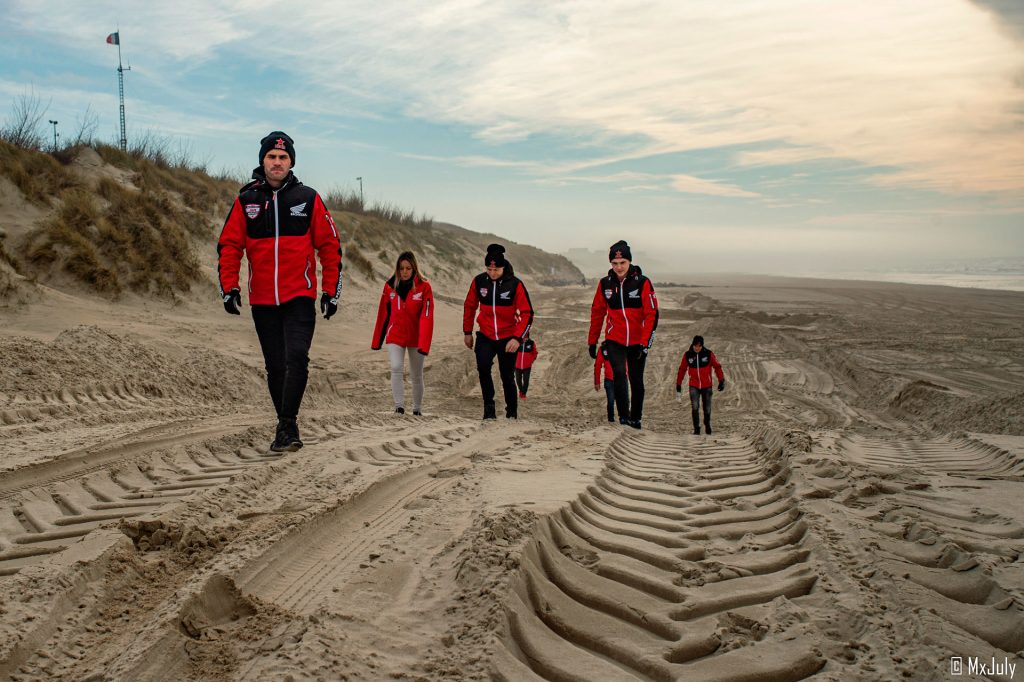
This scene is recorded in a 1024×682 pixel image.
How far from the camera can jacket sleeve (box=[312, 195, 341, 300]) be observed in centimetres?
555

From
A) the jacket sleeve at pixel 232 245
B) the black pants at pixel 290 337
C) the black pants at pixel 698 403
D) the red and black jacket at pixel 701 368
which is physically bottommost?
the black pants at pixel 698 403

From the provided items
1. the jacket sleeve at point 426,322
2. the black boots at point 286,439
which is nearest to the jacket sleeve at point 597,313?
the jacket sleeve at point 426,322

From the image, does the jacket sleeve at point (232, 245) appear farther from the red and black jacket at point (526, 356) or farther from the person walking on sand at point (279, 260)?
the red and black jacket at point (526, 356)

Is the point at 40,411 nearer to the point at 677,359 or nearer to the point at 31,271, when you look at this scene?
the point at 31,271

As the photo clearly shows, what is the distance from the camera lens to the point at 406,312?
27.2ft

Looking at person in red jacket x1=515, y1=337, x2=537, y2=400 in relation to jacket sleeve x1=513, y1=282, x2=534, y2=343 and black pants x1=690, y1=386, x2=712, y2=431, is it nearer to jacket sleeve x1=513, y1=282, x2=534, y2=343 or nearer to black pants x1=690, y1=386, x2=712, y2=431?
jacket sleeve x1=513, y1=282, x2=534, y2=343

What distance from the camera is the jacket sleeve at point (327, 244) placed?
5.55m

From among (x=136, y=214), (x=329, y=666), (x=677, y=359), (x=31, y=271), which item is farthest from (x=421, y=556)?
(x=136, y=214)

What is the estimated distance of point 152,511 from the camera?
3.75 m

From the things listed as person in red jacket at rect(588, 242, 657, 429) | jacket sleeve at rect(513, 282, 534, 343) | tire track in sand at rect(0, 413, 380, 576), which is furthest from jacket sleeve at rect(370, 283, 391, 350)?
tire track in sand at rect(0, 413, 380, 576)

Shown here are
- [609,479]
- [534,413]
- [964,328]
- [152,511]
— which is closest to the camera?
[152,511]

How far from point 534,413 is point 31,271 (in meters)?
8.54

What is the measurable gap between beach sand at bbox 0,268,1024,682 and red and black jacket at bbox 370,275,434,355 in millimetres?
1283

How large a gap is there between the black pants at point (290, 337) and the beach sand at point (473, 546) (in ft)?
1.33
